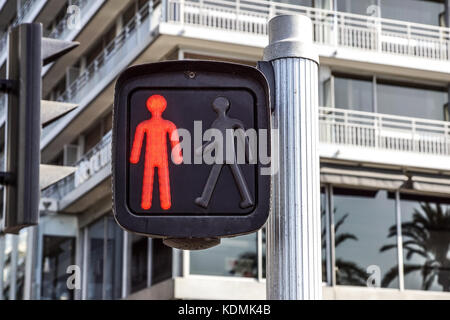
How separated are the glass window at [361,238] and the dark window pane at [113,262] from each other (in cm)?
528

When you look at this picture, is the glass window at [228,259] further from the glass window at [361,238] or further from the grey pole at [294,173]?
the grey pole at [294,173]

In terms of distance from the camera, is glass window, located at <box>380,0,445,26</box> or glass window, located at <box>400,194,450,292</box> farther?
glass window, located at <box>380,0,445,26</box>

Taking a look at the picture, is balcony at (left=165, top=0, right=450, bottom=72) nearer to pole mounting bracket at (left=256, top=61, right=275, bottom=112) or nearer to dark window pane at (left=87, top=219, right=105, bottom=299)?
dark window pane at (left=87, top=219, right=105, bottom=299)

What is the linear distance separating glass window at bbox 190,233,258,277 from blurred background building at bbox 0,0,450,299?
24 millimetres

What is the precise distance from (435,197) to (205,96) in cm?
2023

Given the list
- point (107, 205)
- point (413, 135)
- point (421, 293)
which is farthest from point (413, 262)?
point (107, 205)

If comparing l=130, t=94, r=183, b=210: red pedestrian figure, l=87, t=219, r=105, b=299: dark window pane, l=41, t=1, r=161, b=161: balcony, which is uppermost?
l=41, t=1, r=161, b=161: balcony

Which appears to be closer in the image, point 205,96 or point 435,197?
point 205,96

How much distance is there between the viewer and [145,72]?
3.46 meters

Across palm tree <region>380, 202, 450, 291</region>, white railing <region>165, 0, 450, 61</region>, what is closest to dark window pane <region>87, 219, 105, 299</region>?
white railing <region>165, 0, 450, 61</region>

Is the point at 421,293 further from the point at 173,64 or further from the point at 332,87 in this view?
the point at 173,64

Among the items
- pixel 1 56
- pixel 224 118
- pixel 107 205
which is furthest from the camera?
pixel 1 56

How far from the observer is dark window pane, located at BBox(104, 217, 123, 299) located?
80.4ft

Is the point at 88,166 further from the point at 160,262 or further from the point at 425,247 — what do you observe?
the point at 425,247
